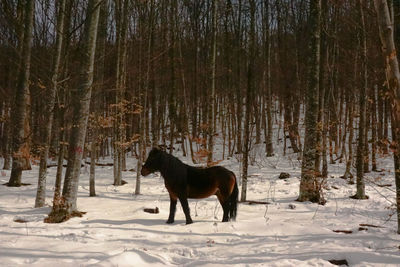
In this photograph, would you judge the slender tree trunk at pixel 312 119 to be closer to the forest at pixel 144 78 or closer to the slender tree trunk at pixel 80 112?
the forest at pixel 144 78

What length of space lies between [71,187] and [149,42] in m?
7.54

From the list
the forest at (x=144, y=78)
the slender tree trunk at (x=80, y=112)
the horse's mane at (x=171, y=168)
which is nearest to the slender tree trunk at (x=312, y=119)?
the forest at (x=144, y=78)

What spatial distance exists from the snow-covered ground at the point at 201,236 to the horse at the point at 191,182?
445mm

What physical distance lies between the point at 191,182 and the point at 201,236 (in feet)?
4.73

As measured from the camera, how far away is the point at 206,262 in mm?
4691

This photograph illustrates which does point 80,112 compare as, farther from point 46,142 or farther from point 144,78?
point 144,78

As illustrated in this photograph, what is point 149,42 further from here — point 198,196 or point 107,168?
point 107,168

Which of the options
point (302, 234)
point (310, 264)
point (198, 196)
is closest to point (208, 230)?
point (198, 196)

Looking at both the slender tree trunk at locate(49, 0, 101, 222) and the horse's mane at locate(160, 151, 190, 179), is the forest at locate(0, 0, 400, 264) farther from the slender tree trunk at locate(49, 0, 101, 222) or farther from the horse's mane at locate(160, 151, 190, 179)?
the horse's mane at locate(160, 151, 190, 179)

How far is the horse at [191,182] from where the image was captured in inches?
279

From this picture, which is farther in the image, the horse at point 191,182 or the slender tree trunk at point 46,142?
the slender tree trunk at point 46,142

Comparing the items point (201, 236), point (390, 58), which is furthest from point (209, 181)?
point (390, 58)

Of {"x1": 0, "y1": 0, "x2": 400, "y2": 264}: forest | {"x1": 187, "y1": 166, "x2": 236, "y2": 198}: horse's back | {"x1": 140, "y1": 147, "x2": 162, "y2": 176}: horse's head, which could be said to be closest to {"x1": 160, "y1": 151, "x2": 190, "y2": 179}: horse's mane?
{"x1": 140, "y1": 147, "x2": 162, "y2": 176}: horse's head

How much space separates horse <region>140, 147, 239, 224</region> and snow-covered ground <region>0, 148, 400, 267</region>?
1.46 feet
